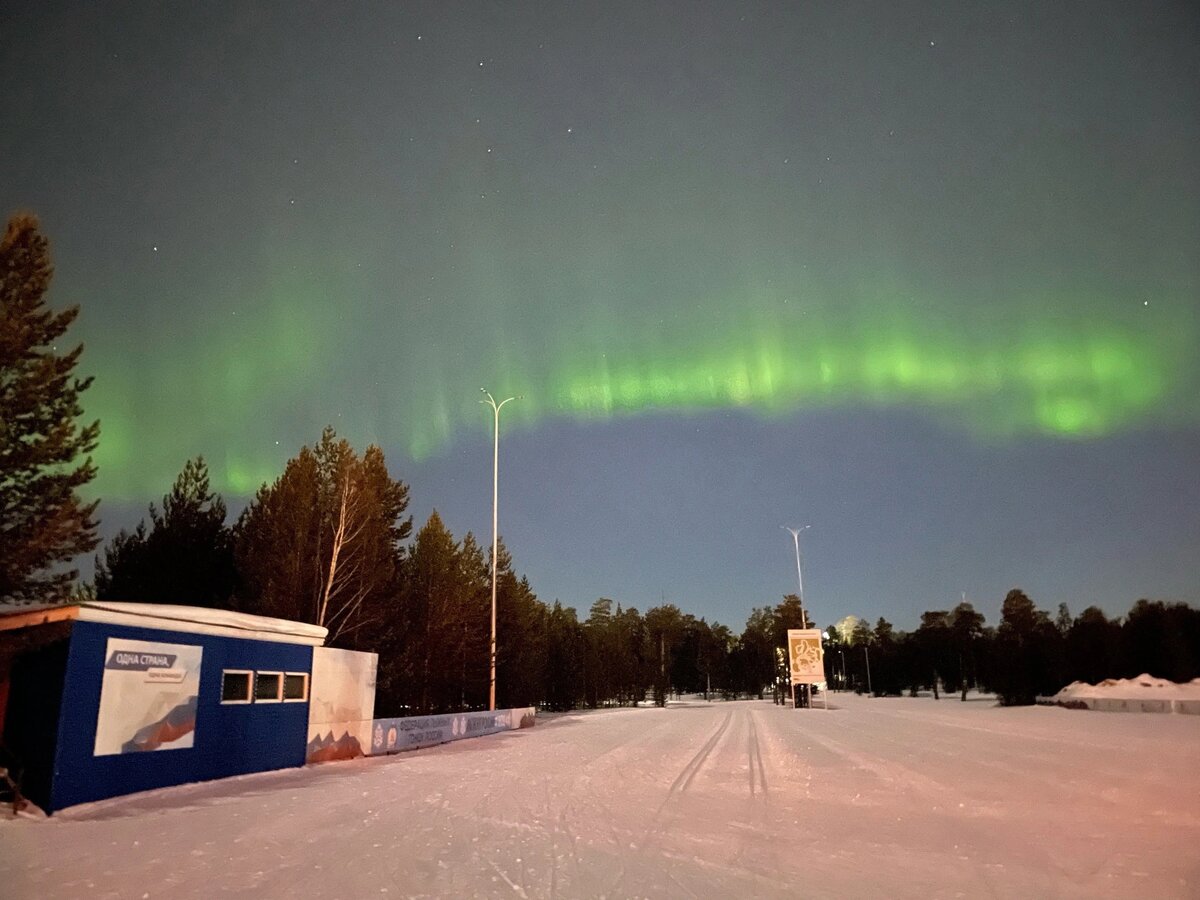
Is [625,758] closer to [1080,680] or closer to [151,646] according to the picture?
[151,646]

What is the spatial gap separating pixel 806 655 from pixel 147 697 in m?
45.1

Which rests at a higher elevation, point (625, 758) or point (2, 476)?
point (2, 476)

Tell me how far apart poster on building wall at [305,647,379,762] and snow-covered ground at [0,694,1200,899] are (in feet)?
3.29

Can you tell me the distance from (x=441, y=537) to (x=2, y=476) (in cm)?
2801

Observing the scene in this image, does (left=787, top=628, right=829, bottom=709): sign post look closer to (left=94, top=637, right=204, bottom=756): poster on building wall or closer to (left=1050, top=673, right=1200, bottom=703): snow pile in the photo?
(left=1050, top=673, right=1200, bottom=703): snow pile

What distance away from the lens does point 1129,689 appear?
55.2 m

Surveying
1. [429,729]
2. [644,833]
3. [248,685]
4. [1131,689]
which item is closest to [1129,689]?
[1131,689]

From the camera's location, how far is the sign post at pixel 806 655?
1997 inches

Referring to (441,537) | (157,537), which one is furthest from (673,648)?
(157,537)

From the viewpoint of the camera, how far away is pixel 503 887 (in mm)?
6840

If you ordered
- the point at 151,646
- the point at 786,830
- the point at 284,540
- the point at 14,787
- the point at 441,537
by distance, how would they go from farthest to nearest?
the point at 441,537 < the point at 284,540 < the point at 151,646 < the point at 14,787 < the point at 786,830

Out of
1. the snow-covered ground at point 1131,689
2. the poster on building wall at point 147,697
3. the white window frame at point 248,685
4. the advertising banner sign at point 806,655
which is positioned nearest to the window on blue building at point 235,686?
the white window frame at point 248,685

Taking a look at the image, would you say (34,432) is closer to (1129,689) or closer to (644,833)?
(644,833)

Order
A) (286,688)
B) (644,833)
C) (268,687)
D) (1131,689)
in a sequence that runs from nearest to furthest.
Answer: (644,833), (268,687), (286,688), (1131,689)
